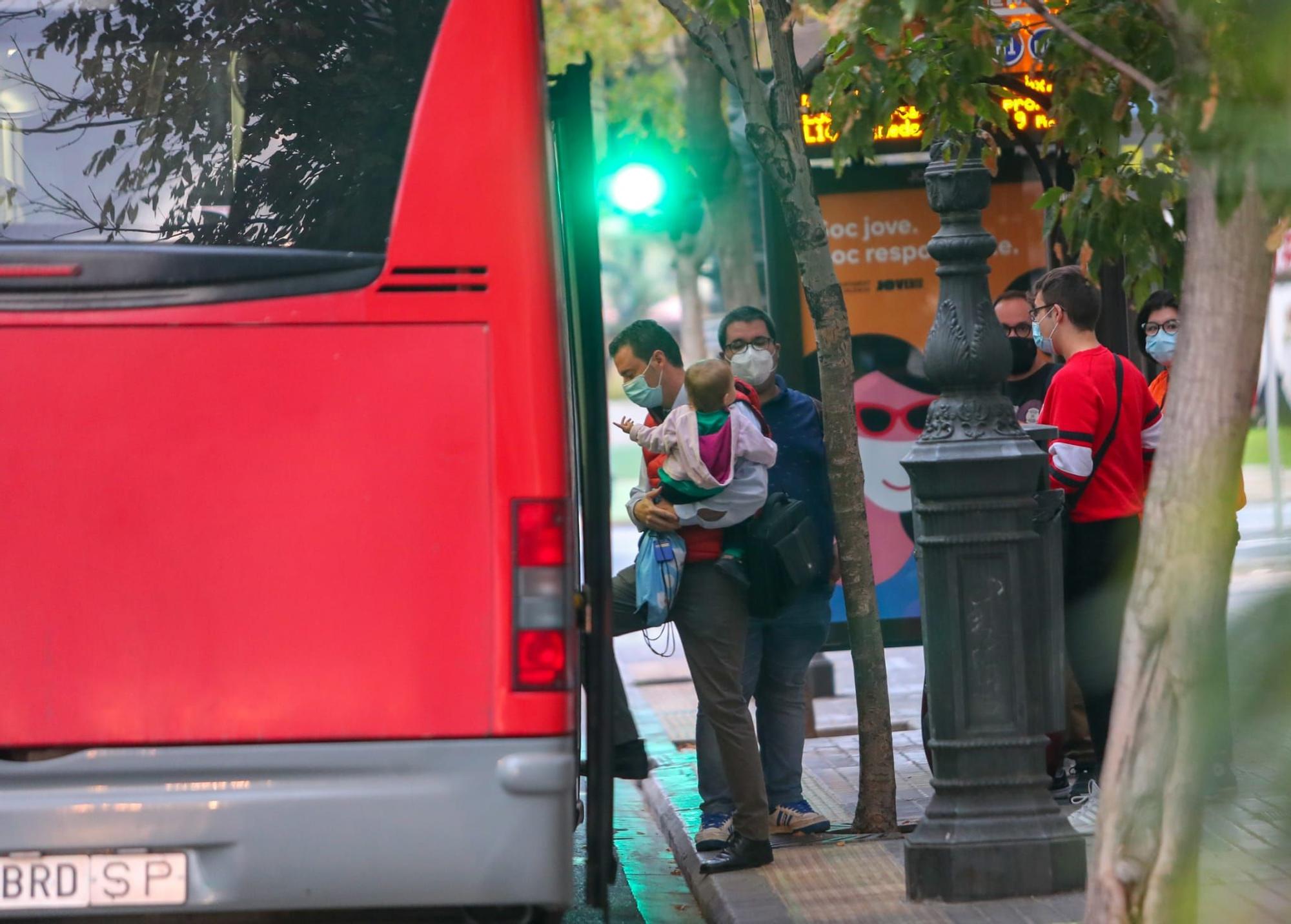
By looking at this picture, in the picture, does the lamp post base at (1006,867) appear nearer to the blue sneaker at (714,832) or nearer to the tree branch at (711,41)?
the blue sneaker at (714,832)

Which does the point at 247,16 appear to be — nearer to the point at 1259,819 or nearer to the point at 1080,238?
the point at 1080,238

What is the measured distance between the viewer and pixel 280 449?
3.55 meters

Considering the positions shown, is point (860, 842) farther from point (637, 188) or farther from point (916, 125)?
point (637, 188)

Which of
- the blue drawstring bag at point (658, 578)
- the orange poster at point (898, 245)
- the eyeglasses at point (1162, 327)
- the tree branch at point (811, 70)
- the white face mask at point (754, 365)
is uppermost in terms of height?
the tree branch at point (811, 70)

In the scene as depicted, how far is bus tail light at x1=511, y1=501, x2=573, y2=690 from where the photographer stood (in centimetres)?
358

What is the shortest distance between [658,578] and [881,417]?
379cm

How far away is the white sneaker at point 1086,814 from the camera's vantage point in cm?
573

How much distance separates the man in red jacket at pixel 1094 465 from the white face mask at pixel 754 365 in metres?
1.04

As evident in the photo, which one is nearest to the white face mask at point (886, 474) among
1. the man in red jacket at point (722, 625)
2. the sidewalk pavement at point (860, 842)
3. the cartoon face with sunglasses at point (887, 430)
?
the cartoon face with sunglasses at point (887, 430)

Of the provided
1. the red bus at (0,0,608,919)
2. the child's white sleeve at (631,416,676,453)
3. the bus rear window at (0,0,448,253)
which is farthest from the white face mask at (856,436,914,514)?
the bus rear window at (0,0,448,253)

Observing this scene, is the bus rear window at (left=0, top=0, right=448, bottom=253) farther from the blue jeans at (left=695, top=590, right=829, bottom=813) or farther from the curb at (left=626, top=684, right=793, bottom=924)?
the blue jeans at (left=695, top=590, right=829, bottom=813)

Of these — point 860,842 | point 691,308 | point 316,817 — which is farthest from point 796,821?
point 691,308

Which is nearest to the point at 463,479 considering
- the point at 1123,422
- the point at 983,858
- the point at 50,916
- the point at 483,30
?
the point at 483,30

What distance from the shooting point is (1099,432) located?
5957mm
